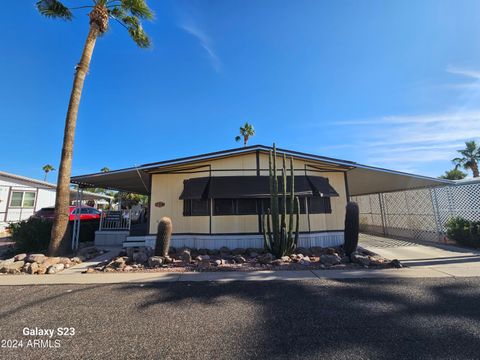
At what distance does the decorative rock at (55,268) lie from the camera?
22.1 feet

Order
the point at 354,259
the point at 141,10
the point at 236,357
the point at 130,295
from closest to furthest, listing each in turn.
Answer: the point at 236,357 → the point at 130,295 → the point at 354,259 → the point at 141,10

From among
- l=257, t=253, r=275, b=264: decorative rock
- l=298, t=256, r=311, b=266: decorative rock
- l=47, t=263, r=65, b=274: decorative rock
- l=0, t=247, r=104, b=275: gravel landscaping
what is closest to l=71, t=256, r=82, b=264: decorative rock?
l=0, t=247, r=104, b=275: gravel landscaping

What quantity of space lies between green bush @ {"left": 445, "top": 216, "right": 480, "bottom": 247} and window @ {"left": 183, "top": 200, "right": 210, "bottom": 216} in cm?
1030

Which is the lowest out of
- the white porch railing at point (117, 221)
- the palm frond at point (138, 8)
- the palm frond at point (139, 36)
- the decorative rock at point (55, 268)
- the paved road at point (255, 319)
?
the paved road at point (255, 319)

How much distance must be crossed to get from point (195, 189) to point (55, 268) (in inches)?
191

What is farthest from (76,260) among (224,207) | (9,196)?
(9,196)

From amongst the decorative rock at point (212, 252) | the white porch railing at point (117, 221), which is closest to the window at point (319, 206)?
the decorative rock at point (212, 252)

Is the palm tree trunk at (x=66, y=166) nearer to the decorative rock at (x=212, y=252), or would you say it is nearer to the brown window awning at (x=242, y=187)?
the brown window awning at (x=242, y=187)

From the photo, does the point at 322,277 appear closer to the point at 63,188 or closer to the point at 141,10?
the point at 63,188

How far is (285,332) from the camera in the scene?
3268mm

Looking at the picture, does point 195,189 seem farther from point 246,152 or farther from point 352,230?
point 352,230

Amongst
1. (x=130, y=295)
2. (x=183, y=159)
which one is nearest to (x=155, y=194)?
(x=183, y=159)

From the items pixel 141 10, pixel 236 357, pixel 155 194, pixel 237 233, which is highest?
pixel 141 10

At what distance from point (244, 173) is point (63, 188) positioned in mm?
6796
